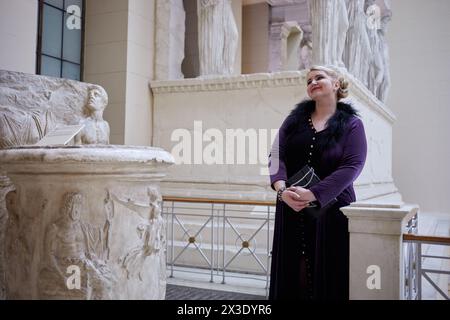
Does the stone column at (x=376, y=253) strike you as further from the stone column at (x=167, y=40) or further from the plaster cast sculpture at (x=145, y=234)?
the stone column at (x=167, y=40)

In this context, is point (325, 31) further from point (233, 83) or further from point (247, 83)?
point (233, 83)

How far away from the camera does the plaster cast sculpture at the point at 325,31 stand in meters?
6.36

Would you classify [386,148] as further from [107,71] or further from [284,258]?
[284,258]

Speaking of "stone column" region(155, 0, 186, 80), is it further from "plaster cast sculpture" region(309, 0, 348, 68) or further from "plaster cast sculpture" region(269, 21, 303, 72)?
"plaster cast sculpture" region(269, 21, 303, 72)

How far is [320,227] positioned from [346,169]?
1.05 feet

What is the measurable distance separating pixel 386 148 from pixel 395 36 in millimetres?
4176

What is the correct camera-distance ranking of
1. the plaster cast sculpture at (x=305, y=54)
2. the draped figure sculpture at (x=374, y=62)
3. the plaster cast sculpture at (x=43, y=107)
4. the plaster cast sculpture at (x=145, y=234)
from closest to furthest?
the plaster cast sculpture at (x=145, y=234)
the plaster cast sculpture at (x=43, y=107)
the draped figure sculpture at (x=374, y=62)
the plaster cast sculpture at (x=305, y=54)

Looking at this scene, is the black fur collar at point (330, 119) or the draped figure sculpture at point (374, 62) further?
the draped figure sculpture at point (374, 62)

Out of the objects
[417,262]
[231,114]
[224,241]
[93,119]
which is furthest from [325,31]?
[417,262]

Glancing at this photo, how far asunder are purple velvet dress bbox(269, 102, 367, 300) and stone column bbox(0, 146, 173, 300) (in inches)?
28.2

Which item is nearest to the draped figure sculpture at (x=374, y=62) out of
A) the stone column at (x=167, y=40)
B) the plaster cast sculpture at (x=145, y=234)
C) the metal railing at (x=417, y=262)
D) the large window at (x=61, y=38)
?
the stone column at (x=167, y=40)

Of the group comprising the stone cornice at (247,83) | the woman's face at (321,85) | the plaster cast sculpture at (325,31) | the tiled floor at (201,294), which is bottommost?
the tiled floor at (201,294)

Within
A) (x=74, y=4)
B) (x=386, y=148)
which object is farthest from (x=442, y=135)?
(x=74, y=4)

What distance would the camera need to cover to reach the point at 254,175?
6211 mm
